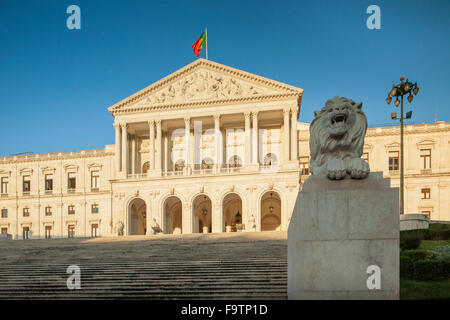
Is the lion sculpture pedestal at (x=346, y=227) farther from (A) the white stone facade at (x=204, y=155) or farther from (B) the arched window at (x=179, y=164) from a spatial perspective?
(B) the arched window at (x=179, y=164)

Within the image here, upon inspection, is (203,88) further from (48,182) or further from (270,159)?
(48,182)

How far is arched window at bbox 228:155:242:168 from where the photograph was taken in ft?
158

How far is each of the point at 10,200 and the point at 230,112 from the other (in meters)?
36.4

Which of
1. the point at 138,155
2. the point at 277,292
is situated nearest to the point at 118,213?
the point at 138,155

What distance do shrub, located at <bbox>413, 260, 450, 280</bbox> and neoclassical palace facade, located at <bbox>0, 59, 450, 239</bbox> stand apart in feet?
94.7

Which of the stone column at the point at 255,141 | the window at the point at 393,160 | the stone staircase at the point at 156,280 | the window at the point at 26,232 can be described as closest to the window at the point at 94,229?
the window at the point at 26,232

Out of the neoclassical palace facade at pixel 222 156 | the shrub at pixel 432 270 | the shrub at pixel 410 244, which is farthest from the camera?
the neoclassical palace facade at pixel 222 156

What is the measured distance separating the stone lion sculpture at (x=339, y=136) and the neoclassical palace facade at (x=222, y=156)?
106 feet

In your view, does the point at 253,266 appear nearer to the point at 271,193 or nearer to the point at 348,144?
→ the point at 348,144

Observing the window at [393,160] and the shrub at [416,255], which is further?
the window at [393,160]

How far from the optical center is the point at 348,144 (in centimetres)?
716

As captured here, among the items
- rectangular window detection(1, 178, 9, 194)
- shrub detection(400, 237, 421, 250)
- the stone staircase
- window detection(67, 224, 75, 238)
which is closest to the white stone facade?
window detection(67, 224, 75, 238)

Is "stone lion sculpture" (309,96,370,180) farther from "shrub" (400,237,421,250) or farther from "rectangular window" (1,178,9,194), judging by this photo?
"rectangular window" (1,178,9,194)

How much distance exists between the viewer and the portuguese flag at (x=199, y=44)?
149 ft
